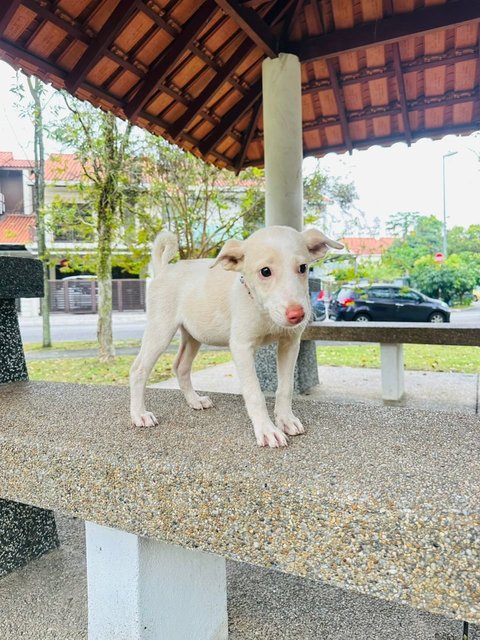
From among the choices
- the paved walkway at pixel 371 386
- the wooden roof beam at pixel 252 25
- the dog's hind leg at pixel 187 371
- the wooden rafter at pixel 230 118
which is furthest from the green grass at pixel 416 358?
the dog's hind leg at pixel 187 371

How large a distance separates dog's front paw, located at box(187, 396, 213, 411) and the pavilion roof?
233 cm

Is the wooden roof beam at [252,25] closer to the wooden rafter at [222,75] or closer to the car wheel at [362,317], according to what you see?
the wooden rafter at [222,75]

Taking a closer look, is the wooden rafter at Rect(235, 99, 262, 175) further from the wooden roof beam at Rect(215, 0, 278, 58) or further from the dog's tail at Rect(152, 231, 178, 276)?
the dog's tail at Rect(152, 231, 178, 276)

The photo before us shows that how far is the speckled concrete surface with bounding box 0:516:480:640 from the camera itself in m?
1.24

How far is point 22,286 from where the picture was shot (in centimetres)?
167

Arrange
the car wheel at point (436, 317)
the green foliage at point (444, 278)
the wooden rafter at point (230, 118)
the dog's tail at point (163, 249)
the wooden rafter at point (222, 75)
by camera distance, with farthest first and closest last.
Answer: the green foliage at point (444, 278) → the car wheel at point (436, 317) → the wooden rafter at point (230, 118) → the wooden rafter at point (222, 75) → the dog's tail at point (163, 249)

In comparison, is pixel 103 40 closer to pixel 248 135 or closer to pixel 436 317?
pixel 248 135

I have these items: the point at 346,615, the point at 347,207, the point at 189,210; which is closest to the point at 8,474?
the point at 346,615

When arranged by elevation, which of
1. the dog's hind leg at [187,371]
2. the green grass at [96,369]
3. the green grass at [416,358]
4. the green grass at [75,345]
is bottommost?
the green grass at [416,358]

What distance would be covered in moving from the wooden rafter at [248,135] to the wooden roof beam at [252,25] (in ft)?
2.74

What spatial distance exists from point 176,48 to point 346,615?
3.30m

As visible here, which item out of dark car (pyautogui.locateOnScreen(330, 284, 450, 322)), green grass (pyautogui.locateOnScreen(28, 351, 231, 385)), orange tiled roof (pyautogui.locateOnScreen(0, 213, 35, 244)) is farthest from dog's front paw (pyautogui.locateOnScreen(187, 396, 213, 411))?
orange tiled roof (pyautogui.locateOnScreen(0, 213, 35, 244))

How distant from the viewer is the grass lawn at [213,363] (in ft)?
18.2

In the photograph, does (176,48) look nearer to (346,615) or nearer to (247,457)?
(247,457)
